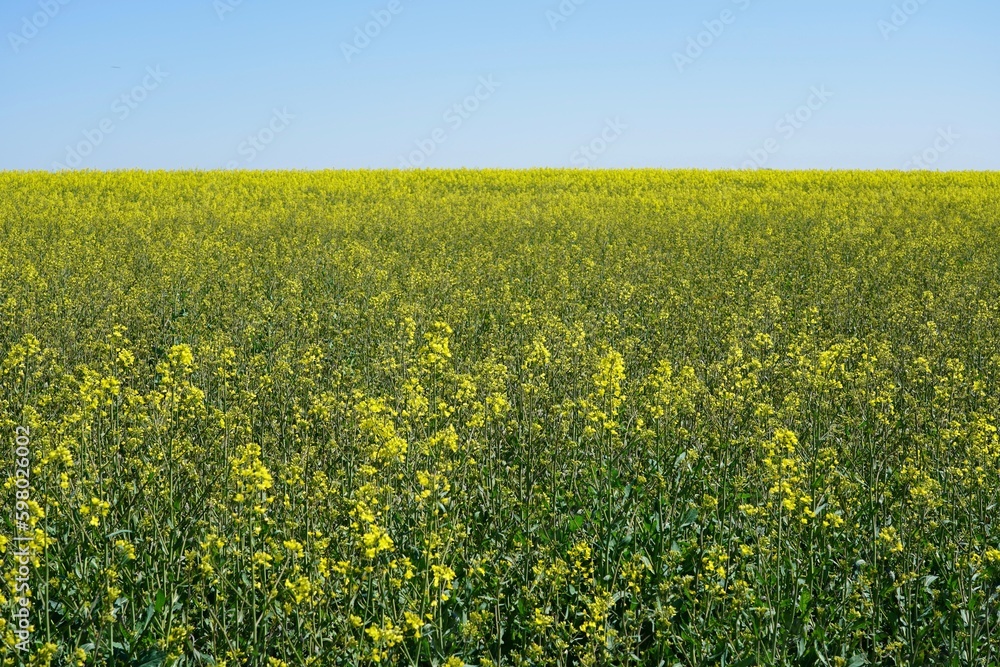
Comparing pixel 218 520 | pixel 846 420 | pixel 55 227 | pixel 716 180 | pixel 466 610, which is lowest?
pixel 466 610

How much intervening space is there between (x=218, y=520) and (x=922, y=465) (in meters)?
3.83

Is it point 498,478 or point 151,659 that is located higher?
point 498,478

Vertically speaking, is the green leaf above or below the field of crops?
below

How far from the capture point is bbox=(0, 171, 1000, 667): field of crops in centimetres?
361

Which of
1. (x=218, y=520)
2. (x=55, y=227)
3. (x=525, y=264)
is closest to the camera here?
(x=218, y=520)

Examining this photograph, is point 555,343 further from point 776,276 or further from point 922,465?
point 776,276

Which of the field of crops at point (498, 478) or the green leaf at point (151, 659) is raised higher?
the field of crops at point (498, 478)

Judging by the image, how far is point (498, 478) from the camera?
4965mm

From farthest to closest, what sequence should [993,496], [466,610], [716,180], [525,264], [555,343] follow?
1. [716,180]
2. [525,264]
3. [555,343]
4. [993,496]
5. [466,610]

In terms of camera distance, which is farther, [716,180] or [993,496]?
[716,180]

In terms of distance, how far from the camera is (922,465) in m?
5.00

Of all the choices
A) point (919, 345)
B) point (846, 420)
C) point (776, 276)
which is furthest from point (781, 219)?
point (846, 420)

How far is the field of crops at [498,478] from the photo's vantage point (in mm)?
3611

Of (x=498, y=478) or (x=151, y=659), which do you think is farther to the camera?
(x=498, y=478)
